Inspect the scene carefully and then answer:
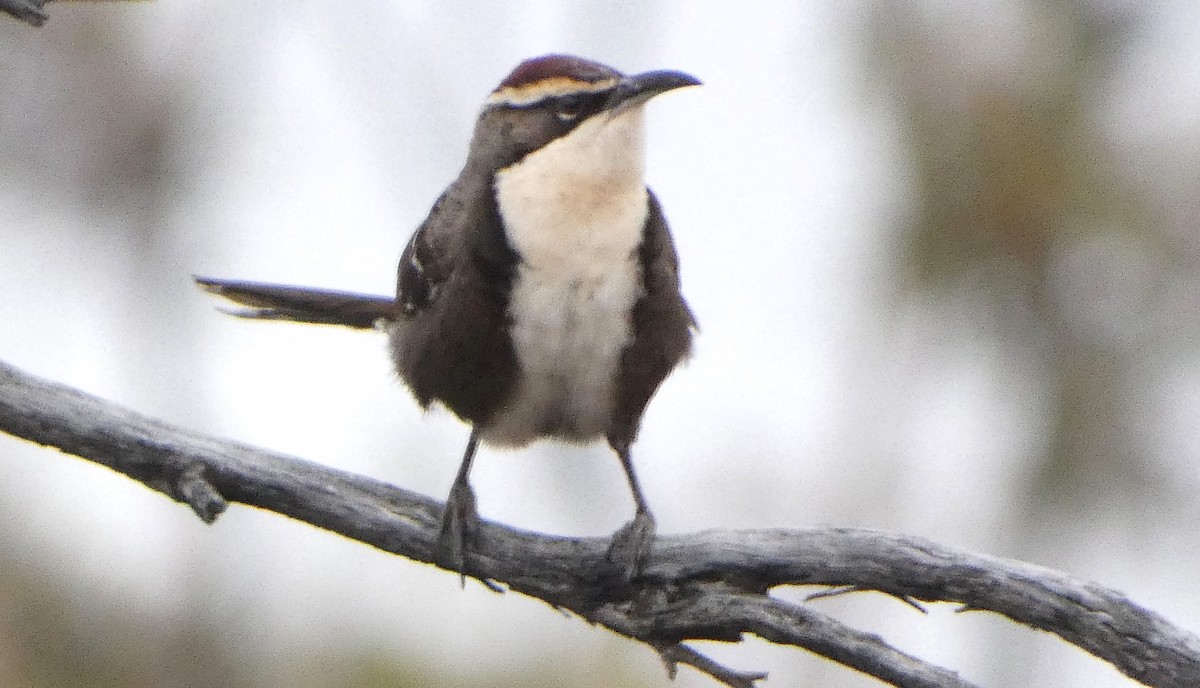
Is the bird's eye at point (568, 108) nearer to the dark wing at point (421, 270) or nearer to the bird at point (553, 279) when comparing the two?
the bird at point (553, 279)

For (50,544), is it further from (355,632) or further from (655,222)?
(655,222)

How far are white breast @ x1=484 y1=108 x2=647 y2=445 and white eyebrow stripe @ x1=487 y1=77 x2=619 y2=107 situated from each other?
0.37 ft

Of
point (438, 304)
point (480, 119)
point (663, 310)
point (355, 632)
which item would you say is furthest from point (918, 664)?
point (355, 632)

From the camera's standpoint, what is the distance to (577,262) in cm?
439

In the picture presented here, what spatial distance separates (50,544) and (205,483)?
190 inches

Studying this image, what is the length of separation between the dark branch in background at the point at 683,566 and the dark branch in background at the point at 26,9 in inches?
32.9

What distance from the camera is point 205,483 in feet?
12.2

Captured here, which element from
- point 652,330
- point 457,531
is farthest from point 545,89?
point 457,531

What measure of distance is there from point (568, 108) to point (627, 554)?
1470 millimetres

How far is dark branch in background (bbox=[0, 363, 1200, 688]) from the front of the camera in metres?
3.34

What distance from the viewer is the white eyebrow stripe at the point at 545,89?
4.62 m

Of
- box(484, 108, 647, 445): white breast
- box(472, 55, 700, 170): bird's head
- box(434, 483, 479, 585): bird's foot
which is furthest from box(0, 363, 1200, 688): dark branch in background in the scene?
box(472, 55, 700, 170): bird's head

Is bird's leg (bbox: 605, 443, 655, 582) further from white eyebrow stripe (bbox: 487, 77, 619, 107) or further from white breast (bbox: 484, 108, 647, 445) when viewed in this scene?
white eyebrow stripe (bbox: 487, 77, 619, 107)

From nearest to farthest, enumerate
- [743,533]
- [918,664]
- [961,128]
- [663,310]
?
[918,664] → [743,533] → [663,310] → [961,128]
